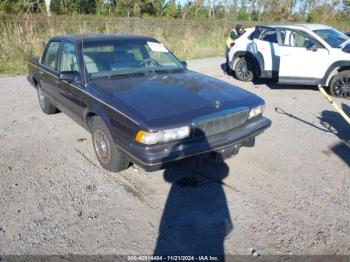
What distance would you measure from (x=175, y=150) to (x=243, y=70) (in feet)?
23.0

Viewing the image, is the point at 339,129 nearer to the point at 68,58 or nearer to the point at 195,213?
the point at 195,213

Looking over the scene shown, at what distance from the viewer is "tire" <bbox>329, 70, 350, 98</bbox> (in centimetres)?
786

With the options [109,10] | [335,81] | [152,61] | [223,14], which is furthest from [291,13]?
[152,61]

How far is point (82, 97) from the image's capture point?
4.32 m

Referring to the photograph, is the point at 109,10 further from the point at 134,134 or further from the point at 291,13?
the point at 134,134

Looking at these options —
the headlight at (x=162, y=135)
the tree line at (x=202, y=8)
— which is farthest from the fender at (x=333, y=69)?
the tree line at (x=202, y=8)

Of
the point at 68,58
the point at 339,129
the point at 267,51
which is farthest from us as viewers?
the point at 267,51

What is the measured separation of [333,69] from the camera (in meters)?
7.93

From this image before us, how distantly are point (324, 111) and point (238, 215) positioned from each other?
15.1ft

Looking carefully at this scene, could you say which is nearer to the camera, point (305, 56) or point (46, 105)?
point (46, 105)

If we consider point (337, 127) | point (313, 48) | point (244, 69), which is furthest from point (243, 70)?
point (337, 127)

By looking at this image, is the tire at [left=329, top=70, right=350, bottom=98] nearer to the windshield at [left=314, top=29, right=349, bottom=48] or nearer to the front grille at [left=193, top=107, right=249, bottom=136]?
the windshield at [left=314, top=29, right=349, bottom=48]

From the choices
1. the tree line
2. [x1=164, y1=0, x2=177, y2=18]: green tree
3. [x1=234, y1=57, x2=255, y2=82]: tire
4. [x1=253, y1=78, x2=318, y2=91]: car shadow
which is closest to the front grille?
[x1=253, y1=78, x2=318, y2=91]: car shadow

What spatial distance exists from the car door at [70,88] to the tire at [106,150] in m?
0.44
